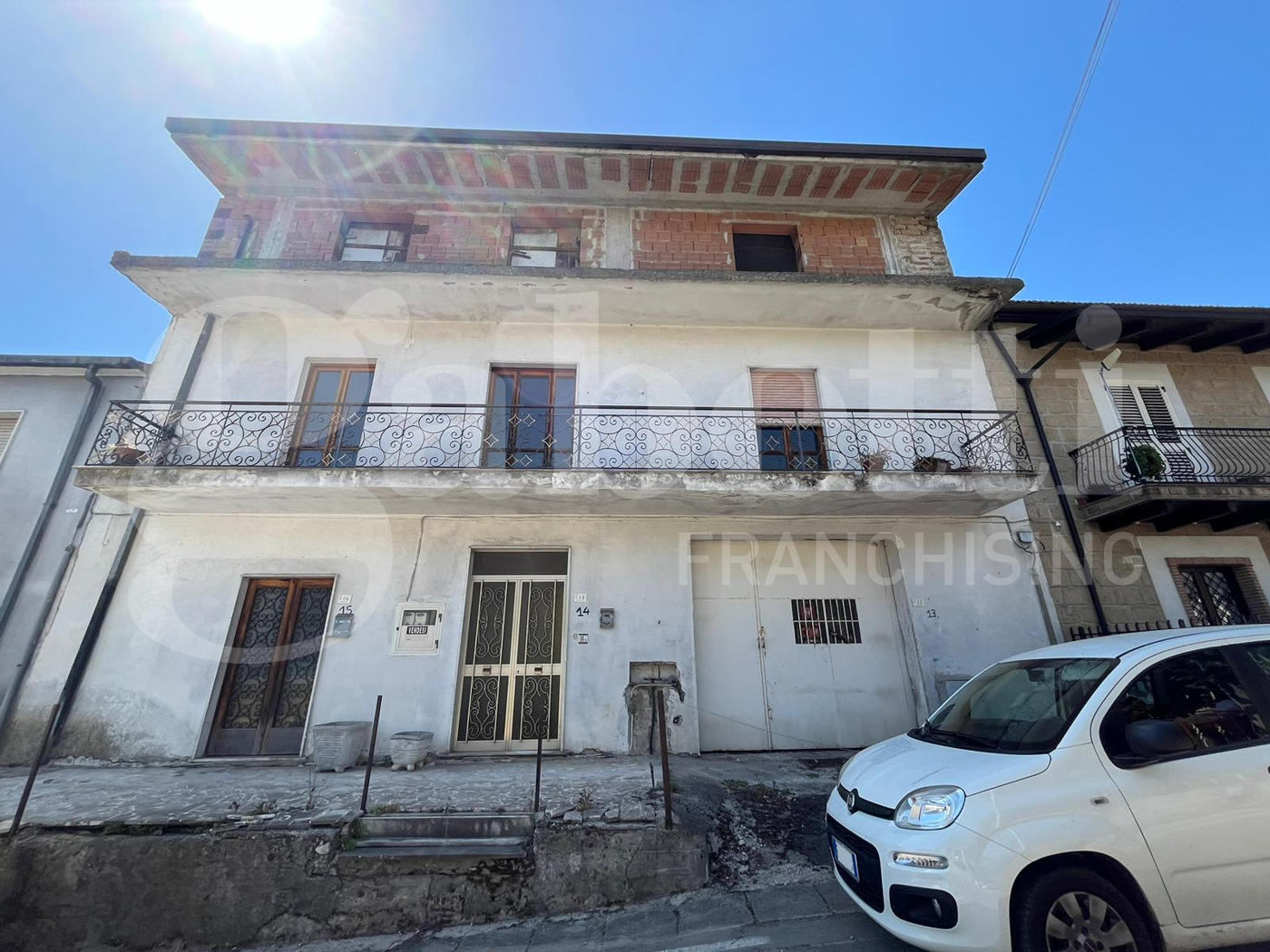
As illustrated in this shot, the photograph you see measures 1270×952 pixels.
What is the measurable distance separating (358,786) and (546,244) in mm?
8422

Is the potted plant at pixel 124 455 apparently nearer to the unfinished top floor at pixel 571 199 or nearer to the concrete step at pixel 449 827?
the unfinished top floor at pixel 571 199

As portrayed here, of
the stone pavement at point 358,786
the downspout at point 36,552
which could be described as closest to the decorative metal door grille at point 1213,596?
the stone pavement at point 358,786

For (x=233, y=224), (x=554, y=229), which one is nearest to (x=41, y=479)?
(x=233, y=224)

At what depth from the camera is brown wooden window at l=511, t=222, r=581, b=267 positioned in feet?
29.6

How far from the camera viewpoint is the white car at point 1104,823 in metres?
2.53

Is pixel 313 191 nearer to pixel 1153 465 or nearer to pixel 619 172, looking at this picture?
pixel 619 172

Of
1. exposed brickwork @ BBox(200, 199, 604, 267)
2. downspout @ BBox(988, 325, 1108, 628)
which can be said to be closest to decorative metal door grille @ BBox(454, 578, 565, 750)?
exposed brickwork @ BBox(200, 199, 604, 267)

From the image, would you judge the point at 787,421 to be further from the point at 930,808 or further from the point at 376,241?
the point at 376,241

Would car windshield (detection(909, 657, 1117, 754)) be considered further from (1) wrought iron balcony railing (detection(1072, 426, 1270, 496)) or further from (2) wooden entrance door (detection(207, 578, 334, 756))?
(2) wooden entrance door (detection(207, 578, 334, 756))

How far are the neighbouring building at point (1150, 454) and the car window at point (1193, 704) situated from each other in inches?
209

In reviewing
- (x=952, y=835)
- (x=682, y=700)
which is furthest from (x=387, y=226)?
(x=952, y=835)

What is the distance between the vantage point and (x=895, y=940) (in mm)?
3201

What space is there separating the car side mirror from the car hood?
43 centimetres

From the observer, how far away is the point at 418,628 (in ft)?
22.8
